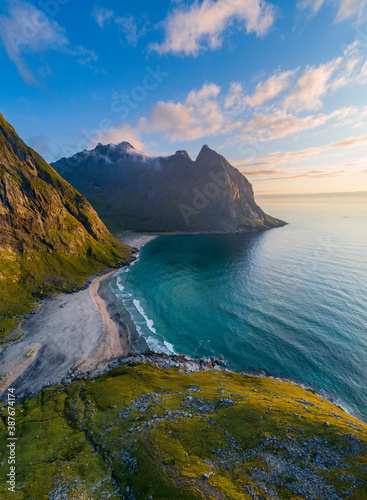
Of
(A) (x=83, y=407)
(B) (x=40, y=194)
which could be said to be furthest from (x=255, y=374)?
(B) (x=40, y=194)

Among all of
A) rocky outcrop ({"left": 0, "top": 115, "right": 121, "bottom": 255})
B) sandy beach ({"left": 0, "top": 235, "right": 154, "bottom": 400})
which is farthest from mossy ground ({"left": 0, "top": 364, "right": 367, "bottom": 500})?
rocky outcrop ({"left": 0, "top": 115, "right": 121, "bottom": 255})

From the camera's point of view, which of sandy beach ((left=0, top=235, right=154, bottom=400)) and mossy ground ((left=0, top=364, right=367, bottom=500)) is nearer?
mossy ground ((left=0, top=364, right=367, bottom=500))

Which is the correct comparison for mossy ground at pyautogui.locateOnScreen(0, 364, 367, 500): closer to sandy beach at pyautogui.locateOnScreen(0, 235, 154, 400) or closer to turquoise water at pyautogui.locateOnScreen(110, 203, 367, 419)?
sandy beach at pyautogui.locateOnScreen(0, 235, 154, 400)

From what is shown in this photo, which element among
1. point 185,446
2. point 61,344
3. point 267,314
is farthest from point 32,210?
point 267,314

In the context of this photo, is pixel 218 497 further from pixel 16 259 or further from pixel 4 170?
pixel 4 170

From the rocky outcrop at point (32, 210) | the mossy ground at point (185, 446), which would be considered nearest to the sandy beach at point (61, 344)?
the mossy ground at point (185, 446)

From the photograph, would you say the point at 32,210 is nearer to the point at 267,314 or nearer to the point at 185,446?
the point at 185,446

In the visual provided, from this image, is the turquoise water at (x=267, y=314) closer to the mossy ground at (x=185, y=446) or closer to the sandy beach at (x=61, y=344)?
the sandy beach at (x=61, y=344)
